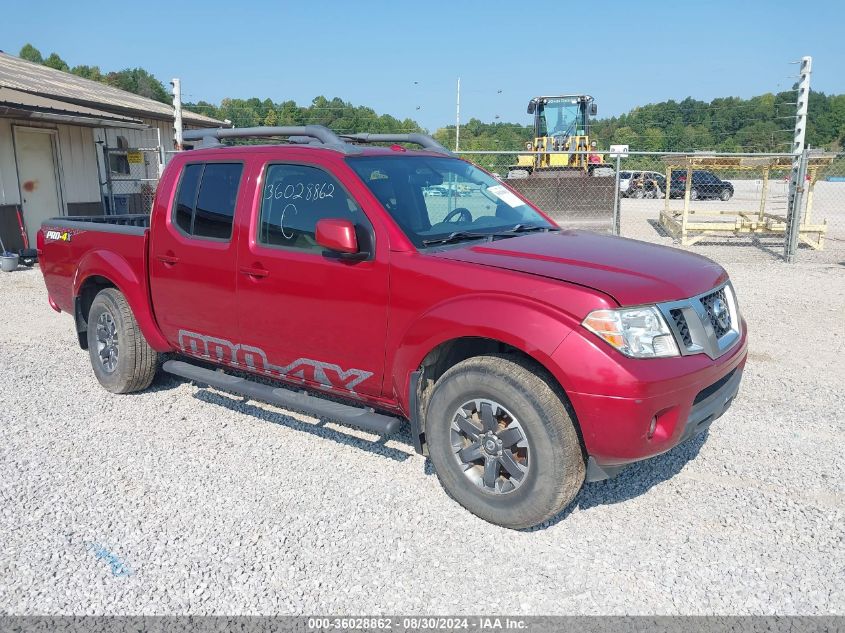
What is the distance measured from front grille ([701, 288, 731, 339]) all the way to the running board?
5.83ft

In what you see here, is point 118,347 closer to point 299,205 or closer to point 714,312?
point 299,205

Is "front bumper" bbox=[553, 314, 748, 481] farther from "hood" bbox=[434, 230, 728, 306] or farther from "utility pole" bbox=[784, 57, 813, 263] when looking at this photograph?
"utility pole" bbox=[784, 57, 813, 263]

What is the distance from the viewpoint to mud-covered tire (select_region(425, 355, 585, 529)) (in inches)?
126

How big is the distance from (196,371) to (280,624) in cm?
250

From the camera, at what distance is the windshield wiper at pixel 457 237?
3.84 m

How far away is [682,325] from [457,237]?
135 cm

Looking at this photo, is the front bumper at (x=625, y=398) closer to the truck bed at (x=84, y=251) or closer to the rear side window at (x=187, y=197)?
the rear side window at (x=187, y=197)

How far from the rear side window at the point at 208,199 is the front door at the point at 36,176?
10117 millimetres

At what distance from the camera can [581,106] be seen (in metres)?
22.7

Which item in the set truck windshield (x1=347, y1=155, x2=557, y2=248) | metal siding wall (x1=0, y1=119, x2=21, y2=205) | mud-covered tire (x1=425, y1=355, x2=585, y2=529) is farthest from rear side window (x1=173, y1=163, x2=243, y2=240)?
metal siding wall (x1=0, y1=119, x2=21, y2=205)

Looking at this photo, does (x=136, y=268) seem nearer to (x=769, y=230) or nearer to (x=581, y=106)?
(x=769, y=230)

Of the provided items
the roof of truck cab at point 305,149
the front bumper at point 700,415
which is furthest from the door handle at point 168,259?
the front bumper at point 700,415

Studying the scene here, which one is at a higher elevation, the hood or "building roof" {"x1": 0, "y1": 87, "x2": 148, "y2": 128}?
"building roof" {"x1": 0, "y1": 87, "x2": 148, "y2": 128}

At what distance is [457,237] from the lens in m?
3.95
